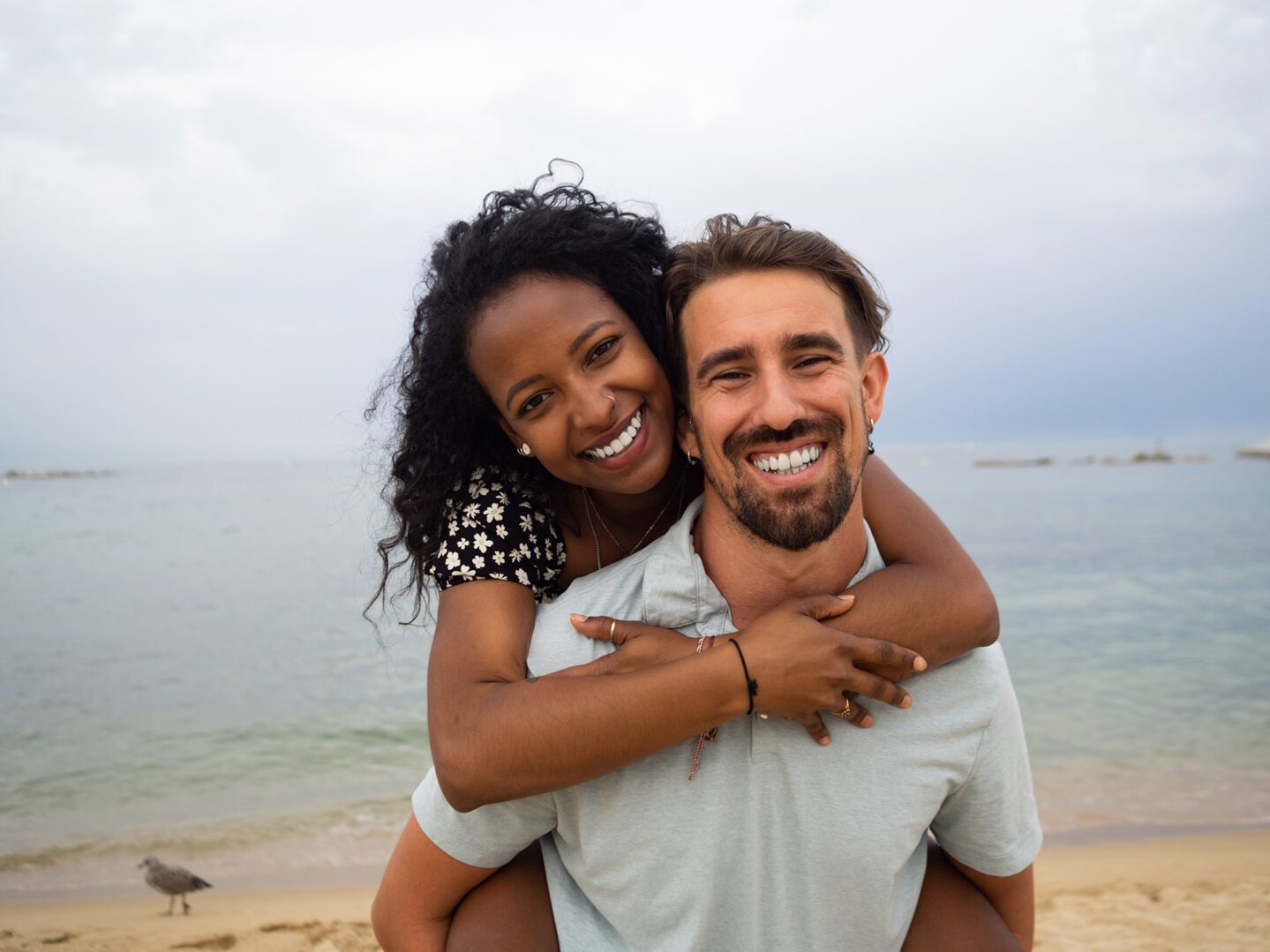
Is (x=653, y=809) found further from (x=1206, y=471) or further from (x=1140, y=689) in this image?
(x=1206, y=471)

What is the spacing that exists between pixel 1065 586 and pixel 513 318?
18.5 m

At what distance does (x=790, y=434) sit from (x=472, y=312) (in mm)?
1170

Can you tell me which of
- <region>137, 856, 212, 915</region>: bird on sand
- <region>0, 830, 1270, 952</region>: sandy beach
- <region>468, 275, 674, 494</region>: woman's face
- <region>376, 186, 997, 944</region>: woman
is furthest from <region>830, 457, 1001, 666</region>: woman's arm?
<region>137, 856, 212, 915</region>: bird on sand

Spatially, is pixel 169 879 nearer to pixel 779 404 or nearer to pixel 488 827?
pixel 488 827

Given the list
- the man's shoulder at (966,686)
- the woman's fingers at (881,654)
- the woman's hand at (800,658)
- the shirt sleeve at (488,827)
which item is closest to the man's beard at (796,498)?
the woman's hand at (800,658)

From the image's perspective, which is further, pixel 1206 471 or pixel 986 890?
pixel 1206 471

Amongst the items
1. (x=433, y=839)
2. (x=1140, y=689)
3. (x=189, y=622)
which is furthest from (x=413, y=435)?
(x=189, y=622)

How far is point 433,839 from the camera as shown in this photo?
2.33m

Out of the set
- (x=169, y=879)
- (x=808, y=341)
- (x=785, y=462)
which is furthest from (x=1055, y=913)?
(x=169, y=879)

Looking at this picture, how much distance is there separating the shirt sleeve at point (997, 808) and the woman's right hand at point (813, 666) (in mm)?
232

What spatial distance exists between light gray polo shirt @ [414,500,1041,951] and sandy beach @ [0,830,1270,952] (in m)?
4.03

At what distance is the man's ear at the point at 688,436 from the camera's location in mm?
2744

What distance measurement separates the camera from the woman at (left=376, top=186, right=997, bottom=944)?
2062mm

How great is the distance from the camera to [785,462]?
2.30 metres
